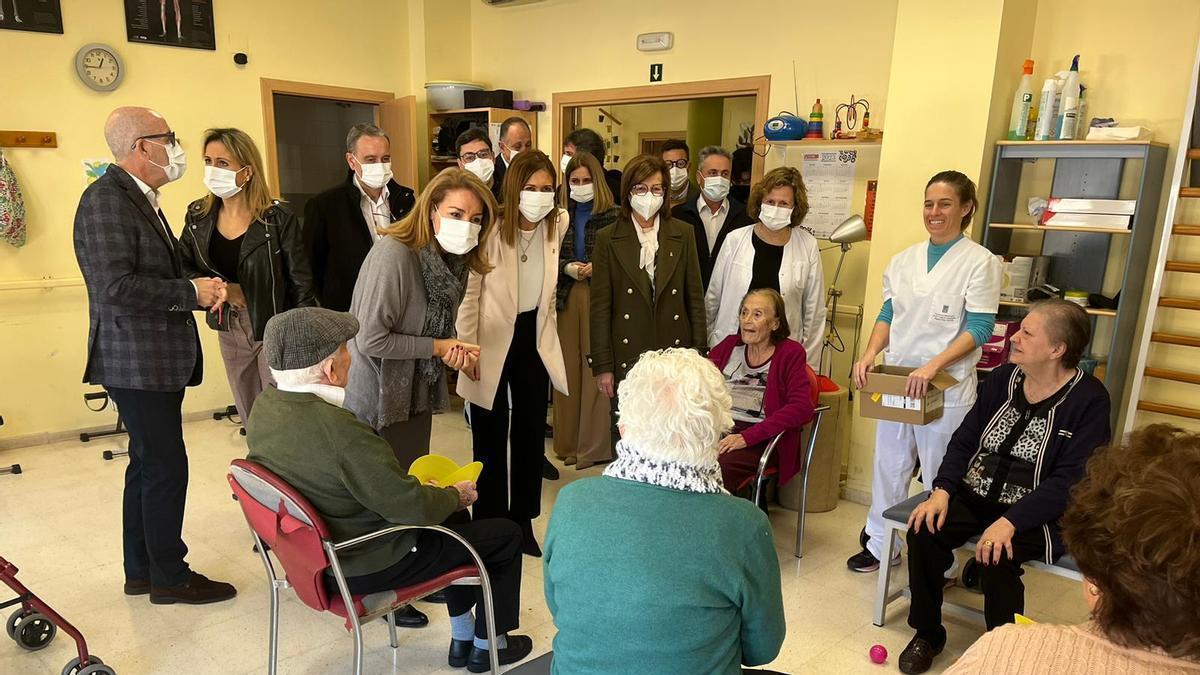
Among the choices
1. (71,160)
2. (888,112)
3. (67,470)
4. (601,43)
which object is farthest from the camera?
(601,43)

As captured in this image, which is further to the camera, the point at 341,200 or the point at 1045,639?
the point at 341,200

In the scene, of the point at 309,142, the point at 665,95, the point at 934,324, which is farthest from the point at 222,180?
the point at 309,142

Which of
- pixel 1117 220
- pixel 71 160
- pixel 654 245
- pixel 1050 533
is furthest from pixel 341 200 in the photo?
pixel 1117 220

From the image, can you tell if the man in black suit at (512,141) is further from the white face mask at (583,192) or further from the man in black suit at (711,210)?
the man in black suit at (711,210)

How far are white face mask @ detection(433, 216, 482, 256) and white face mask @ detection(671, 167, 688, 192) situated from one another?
1.68 meters

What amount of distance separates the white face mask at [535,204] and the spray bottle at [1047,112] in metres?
2.07

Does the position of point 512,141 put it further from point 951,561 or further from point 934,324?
point 951,561

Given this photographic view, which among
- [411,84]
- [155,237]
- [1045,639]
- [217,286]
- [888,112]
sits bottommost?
[1045,639]

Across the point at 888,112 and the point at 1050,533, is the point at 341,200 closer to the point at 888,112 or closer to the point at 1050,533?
the point at 888,112

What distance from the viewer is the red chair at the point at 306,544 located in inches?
65.6

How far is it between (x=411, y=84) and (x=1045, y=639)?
5.52 meters

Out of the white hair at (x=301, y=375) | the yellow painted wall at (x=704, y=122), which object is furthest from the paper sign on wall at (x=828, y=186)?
the yellow painted wall at (x=704, y=122)

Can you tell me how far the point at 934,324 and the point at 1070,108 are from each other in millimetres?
1184

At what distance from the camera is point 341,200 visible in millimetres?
3191
